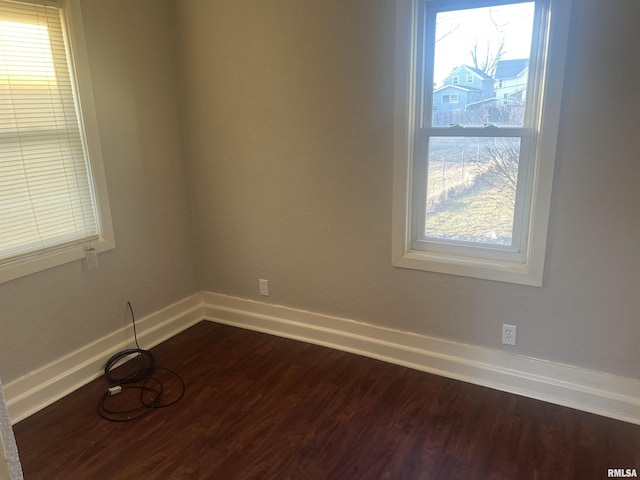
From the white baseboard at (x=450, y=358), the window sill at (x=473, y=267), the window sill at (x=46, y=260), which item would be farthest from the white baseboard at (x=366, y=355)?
the window sill at (x=46, y=260)

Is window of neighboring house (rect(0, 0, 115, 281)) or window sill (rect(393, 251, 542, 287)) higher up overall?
window of neighboring house (rect(0, 0, 115, 281))

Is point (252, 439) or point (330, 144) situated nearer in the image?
point (252, 439)

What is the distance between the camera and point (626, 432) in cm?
214

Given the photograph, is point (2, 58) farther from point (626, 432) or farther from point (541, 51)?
point (626, 432)

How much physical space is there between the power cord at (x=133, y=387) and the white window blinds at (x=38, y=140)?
72 cm

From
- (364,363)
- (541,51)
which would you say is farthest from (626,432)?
(541,51)

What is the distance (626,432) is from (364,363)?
4.27 feet

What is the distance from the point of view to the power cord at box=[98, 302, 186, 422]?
2400mm

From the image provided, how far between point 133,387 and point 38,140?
1385mm

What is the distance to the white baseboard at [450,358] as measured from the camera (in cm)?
226

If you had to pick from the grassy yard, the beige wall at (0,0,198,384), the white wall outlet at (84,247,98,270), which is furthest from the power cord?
the grassy yard

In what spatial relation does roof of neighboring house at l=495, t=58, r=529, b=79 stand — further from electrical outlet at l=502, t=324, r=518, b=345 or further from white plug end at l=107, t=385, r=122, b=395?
white plug end at l=107, t=385, r=122, b=395

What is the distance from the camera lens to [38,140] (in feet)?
7.69

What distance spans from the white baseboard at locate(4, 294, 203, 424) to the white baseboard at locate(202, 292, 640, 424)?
1.03ft
